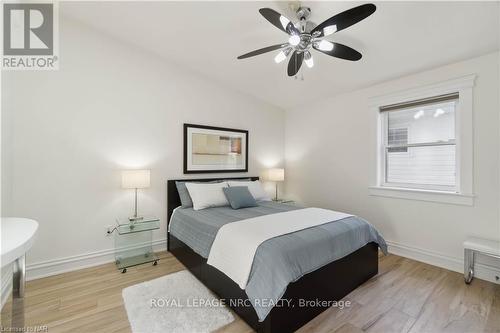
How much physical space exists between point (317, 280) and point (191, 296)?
3.92ft

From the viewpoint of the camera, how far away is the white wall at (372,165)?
252 cm

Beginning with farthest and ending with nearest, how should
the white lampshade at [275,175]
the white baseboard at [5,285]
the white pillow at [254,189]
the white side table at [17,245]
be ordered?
the white lampshade at [275,175]
the white pillow at [254,189]
the white baseboard at [5,285]
the white side table at [17,245]

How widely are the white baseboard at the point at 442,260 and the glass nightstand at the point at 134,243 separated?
10.8 feet

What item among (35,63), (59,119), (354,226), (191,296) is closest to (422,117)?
(354,226)

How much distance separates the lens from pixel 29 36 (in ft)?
8.49

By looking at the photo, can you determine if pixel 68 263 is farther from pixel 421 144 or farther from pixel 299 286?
pixel 421 144

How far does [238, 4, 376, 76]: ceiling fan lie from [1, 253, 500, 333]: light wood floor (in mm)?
2291

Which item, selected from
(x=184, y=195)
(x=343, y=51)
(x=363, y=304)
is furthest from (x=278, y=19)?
(x=363, y=304)

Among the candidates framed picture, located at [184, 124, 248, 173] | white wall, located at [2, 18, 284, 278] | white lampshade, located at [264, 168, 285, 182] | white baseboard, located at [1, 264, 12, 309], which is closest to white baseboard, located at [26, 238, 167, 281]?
white wall, located at [2, 18, 284, 278]

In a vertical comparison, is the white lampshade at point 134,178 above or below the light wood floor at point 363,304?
above

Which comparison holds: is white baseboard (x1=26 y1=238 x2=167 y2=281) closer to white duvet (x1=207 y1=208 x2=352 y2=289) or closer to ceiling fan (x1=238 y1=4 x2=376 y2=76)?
white duvet (x1=207 y1=208 x2=352 y2=289)

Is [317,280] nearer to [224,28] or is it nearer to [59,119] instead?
[224,28]

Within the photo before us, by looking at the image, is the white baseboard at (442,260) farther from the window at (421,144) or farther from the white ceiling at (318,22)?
the white ceiling at (318,22)

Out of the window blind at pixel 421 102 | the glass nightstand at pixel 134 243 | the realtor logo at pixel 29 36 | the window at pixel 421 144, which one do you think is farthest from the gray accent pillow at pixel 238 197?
the realtor logo at pixel 29 36
